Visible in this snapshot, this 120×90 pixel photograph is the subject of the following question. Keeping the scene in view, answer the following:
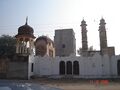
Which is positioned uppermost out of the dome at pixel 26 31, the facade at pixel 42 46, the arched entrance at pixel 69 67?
the dome at pixel 26 31

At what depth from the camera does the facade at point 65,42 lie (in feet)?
147

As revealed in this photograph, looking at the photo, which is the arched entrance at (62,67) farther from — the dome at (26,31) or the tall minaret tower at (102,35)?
the tall minaret tower at (102,35)

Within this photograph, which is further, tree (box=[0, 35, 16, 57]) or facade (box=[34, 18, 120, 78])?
tree (box=[0, 35, 16, 57])

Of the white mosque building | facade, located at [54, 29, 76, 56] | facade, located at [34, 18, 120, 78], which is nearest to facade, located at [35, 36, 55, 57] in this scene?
the white mosque building

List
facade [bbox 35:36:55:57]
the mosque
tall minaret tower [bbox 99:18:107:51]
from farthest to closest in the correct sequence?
1. facade [bbox 35:36:55:57]
2. tall minaret tower [bbox 99:18:107:51]
3. the mosque

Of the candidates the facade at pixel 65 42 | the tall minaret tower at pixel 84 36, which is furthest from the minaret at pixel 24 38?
the facade at pixel 65 42

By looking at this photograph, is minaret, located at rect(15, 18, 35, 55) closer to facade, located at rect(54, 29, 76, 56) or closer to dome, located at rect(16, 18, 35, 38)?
dome, located at rect(16, 18, 35, 38)

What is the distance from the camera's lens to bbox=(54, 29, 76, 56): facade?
1765 inches

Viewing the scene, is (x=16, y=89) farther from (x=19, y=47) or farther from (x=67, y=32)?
(x=67, y=32)

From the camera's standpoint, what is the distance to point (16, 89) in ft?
10.0

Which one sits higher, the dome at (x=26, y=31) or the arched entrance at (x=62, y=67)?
the dome at (x=26, y=31)

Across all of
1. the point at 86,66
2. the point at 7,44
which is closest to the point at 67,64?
the point at 86,66

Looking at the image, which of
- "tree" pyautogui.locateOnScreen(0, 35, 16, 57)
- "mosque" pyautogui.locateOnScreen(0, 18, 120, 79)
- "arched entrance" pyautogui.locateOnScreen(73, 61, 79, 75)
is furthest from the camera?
"tree" pyautogui.locateOnScreen(0, 35, 16, 57)

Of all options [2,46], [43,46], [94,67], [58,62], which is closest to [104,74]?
[94,67]
